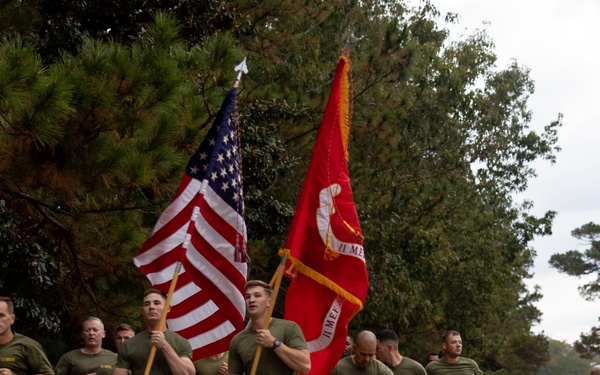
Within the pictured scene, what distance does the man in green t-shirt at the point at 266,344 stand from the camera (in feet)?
25.6

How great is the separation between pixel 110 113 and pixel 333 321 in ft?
10.1

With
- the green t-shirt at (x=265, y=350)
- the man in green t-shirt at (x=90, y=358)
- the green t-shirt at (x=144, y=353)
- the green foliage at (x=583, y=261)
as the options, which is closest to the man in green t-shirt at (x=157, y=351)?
the green t-shirt at (x=144, y=353)

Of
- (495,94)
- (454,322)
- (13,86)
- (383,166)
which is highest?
(495,94)

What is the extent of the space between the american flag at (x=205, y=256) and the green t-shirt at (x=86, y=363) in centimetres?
206

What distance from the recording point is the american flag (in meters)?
8.82

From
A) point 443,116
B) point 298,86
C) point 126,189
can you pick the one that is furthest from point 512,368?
point 126,189

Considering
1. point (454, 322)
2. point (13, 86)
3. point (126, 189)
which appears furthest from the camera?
point (454, 322)

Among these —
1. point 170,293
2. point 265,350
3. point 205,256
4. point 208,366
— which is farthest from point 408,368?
point 170,293

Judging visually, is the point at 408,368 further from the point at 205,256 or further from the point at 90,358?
the point at 205,256

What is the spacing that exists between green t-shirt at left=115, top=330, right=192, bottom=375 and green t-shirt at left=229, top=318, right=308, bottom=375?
38cm

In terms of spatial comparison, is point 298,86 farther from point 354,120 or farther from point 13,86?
point 13,86

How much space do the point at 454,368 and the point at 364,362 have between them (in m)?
3.00

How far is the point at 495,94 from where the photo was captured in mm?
40594

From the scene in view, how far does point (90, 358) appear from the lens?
10.7 metres
